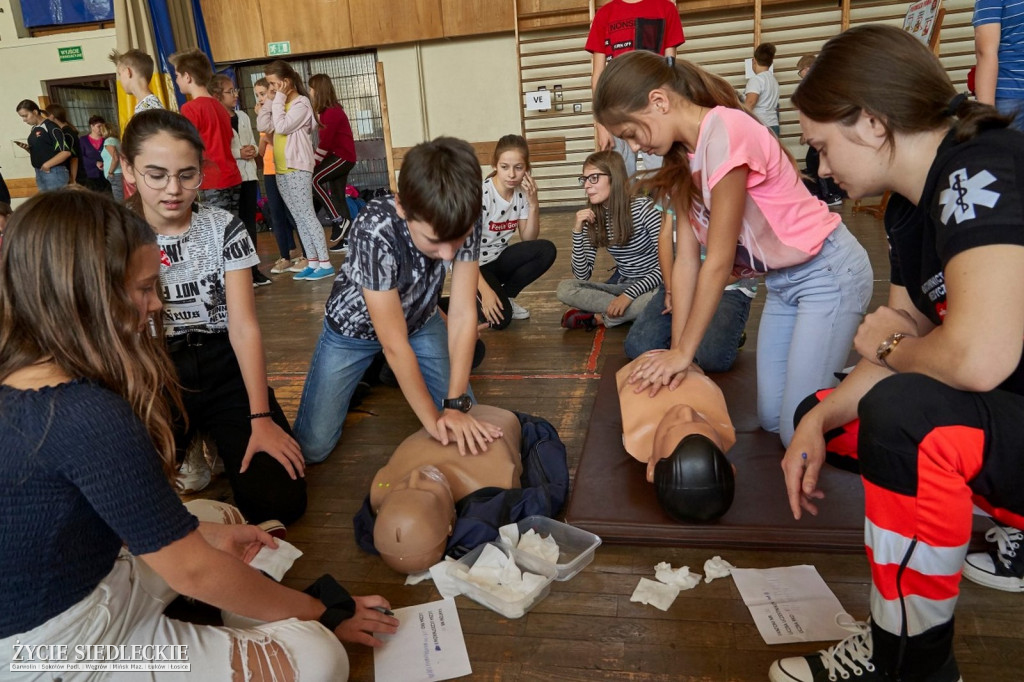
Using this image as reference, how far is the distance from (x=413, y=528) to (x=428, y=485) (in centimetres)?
13

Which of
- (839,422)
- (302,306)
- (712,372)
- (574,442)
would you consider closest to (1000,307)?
(839,422)

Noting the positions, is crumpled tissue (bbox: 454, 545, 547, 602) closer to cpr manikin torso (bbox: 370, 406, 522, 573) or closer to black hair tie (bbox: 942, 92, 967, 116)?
cpr manikin torso (bbox: 370, 406, 522, 573)

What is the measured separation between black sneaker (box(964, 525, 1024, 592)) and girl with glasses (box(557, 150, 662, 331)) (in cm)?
205

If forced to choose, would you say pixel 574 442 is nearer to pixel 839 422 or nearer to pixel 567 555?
pixel 567 555

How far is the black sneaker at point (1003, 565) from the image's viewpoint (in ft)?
4.68

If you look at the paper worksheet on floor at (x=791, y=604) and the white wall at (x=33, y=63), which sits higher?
the white wall at (x=33, y=63)

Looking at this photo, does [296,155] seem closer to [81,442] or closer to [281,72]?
[281,72]

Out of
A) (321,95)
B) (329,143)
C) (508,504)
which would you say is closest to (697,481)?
(508,504)

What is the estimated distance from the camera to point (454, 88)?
835 cm

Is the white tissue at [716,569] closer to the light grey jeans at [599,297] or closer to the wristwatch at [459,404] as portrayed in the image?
the wristwatch at [459,404]

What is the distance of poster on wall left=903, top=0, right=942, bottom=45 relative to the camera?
4754mm

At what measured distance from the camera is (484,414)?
1.97 m

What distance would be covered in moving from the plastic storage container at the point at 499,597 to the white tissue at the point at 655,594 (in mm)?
189

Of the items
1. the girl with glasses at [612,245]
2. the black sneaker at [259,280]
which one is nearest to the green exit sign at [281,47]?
the black sneaker at [259,280]
